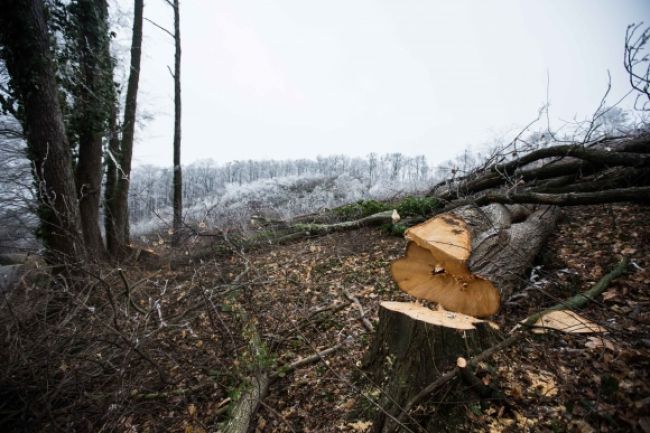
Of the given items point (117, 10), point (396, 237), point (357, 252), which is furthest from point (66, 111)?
point (396, 237)

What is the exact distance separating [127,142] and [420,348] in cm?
779

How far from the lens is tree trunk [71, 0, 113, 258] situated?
553 centimetres

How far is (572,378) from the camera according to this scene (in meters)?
1.91

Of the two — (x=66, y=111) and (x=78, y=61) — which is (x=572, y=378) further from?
(x=78, y=61)

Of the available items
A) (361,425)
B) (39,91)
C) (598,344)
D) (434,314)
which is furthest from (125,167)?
(598,344)

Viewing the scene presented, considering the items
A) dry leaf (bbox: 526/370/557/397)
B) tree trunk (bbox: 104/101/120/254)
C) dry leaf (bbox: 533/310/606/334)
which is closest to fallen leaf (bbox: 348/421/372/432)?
dry leaf (bbox: 526/370/557/397)

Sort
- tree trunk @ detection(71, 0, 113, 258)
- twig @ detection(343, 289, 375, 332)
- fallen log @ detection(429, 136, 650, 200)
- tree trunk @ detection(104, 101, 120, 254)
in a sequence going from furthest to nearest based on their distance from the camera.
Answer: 1. tree trunk @ detection(104, 101, 120, 254)
2. tree trunk @ detection(71, 0, 113, 258)
3. fallen log @ detection(429, 136, 650, 200)
4. twig @ detection(343, 289, 375, 332)

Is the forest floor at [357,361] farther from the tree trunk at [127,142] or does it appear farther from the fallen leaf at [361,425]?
the tree trunk at [127,142]

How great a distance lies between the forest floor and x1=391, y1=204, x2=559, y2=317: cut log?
336mm

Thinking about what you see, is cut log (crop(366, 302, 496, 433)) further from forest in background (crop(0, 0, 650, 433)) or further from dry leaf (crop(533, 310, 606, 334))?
dry leaf (crop(533, 310, 606, 334))

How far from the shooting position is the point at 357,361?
267 centimetres

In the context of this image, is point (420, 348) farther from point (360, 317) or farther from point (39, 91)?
point (39, 91)

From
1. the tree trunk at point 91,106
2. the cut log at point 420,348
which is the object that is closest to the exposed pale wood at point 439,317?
the cut log at point 420,348

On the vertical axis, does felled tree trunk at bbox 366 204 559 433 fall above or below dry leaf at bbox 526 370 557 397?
above
